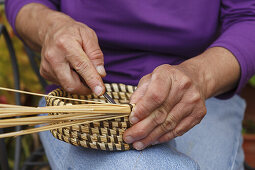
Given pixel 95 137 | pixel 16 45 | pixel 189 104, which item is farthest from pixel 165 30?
pixel 16 45

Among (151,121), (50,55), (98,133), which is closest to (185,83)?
(151,121)

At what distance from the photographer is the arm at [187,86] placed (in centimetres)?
63

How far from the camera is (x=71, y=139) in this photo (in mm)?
642

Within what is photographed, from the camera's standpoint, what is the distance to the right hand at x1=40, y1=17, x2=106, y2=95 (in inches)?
28.3

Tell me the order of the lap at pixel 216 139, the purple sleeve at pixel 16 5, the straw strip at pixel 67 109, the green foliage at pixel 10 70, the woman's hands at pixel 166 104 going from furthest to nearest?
1. the green foliage at pixel 10 70
2. the purple sleeve at pixel 16 5
3. the lap at pixel 216 139
4. the woman's hands at pixel 166 104
5. the straw strip at pixel 67 109

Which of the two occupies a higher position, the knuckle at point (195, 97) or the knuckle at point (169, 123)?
the knuckle at point (195, 97)

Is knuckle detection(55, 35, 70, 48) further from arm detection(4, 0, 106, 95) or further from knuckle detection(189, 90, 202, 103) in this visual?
knuckle detection(189, 90, 202, 103)

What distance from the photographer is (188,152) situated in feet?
2.91

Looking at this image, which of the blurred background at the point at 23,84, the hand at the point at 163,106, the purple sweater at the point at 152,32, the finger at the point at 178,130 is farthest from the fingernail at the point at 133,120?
the blurred background at the point at 23,84

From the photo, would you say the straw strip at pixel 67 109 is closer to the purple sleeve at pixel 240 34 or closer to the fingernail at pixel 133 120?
the fingernail at pixel 133 120

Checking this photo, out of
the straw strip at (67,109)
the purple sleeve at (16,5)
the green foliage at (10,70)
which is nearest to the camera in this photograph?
the straw strip at (67,109)

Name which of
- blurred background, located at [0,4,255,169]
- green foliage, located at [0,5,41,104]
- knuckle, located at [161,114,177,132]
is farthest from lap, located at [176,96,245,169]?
green foliage, located at [0,5,41,104]

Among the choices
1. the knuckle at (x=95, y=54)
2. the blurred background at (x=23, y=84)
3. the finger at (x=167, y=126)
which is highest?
the knuckle at (x=95, y=54)

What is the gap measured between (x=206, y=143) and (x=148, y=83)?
1.23ft
